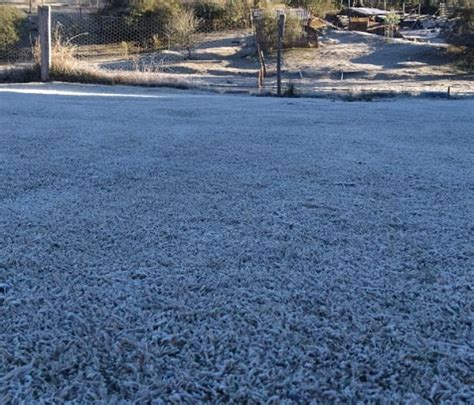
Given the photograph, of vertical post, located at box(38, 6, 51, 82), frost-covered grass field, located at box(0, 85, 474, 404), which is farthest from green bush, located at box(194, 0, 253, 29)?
frost-covered grass field, located at box(0, 85, 474, 404)

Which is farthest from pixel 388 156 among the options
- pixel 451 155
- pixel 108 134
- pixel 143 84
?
pixel 143 84

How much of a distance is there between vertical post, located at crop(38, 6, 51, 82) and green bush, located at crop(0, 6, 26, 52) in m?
14.5

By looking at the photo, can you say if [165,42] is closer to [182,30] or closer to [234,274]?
[182,30]

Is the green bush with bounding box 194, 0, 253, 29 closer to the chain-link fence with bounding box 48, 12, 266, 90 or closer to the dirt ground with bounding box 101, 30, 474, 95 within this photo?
the chain-link fence with bounding box 48, 12, 266, 90

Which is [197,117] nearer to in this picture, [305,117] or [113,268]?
[305,117]

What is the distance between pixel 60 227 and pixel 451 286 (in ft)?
6.02

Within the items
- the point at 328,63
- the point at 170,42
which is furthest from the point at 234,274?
the point at 170,42

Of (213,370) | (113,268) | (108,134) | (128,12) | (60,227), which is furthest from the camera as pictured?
(128,12)

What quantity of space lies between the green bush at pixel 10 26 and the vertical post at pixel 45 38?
14518 millimetres

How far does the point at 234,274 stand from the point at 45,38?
12.8m

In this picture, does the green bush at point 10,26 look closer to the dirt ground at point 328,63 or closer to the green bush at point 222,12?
the dirt ground at point 328,63

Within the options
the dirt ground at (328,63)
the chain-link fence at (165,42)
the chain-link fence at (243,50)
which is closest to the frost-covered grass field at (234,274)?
the dirt ground at (328,63)

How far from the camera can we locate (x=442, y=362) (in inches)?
77.7

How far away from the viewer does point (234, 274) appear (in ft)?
8.55
